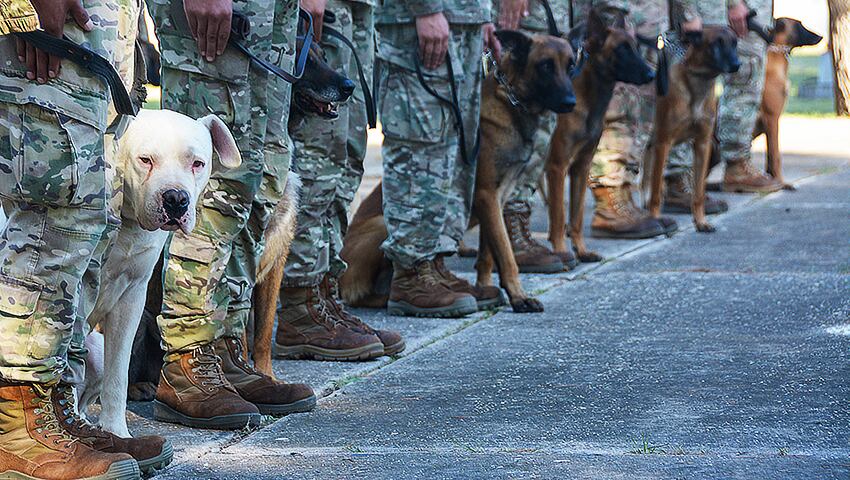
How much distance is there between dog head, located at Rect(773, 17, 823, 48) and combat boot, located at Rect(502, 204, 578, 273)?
4714 millimetres

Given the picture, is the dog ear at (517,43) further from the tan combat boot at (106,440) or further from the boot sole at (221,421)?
the tan combat boot at (106,440)

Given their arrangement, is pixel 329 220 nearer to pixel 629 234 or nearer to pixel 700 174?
pixel 629 234

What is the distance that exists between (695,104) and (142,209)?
5770 mm

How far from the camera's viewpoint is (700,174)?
8.09 meters

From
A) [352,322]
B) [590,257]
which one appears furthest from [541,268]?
[352,322]

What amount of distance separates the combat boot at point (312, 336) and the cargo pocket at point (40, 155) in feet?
5.77

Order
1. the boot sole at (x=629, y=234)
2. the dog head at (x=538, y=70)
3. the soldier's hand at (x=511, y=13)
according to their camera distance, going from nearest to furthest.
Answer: the dog head at (x=538, y=70), the soldier's hand at (x=511, y=13), the boot sole at (x=629, y=234)

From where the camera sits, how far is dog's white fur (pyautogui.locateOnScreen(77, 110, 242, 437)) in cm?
289

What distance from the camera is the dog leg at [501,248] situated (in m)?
5.31

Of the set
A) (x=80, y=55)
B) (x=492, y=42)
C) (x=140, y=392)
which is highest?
(x=80, y=55)

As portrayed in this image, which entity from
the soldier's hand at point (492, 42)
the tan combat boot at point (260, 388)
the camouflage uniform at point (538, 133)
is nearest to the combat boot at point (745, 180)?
→ the camouflage uniform at point (538, 133)

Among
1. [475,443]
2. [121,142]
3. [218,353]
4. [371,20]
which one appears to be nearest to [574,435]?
[475,443]

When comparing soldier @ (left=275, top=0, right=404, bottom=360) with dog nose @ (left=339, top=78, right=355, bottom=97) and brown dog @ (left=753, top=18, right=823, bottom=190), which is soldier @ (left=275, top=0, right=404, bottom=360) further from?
brown dog @ (left=753, top=18, right=823, bottom=190)

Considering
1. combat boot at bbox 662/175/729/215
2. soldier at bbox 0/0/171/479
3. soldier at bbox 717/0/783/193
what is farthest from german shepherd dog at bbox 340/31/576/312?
soldier at bbox 717/0/783/193
